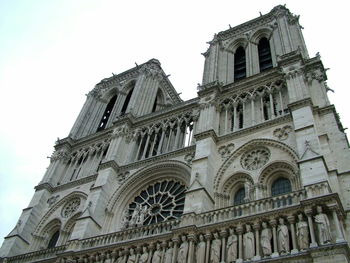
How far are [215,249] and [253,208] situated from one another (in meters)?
2.04

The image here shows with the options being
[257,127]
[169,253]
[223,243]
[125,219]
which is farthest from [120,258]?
[257,127]

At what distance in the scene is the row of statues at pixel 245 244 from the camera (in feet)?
37.5

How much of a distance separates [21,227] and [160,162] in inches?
337

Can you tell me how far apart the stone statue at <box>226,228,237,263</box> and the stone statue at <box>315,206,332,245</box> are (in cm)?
275

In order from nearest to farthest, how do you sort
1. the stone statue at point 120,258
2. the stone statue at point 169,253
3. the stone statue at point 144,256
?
the stone statue at point 169,253 → the stone statue at point 144,256 → the stone statue at point 120,258

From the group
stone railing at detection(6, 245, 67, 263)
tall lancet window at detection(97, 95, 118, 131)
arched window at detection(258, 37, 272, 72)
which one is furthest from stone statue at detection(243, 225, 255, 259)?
tall lancet window at detection(97, 95, 118, 131)

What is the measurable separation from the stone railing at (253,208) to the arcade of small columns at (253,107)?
5645mm

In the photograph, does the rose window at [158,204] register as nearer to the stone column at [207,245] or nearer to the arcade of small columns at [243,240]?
the arcade of small columns at [243,240]

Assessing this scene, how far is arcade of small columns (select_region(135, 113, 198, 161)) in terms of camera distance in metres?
21.3

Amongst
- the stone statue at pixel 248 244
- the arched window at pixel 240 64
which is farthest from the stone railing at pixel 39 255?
the arched window at pixel 240 64

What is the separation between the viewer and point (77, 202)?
21734 mm

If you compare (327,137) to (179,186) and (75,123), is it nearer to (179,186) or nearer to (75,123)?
(179,186)

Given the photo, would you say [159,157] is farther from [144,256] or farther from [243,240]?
[243,240]

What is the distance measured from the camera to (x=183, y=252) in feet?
43.6
